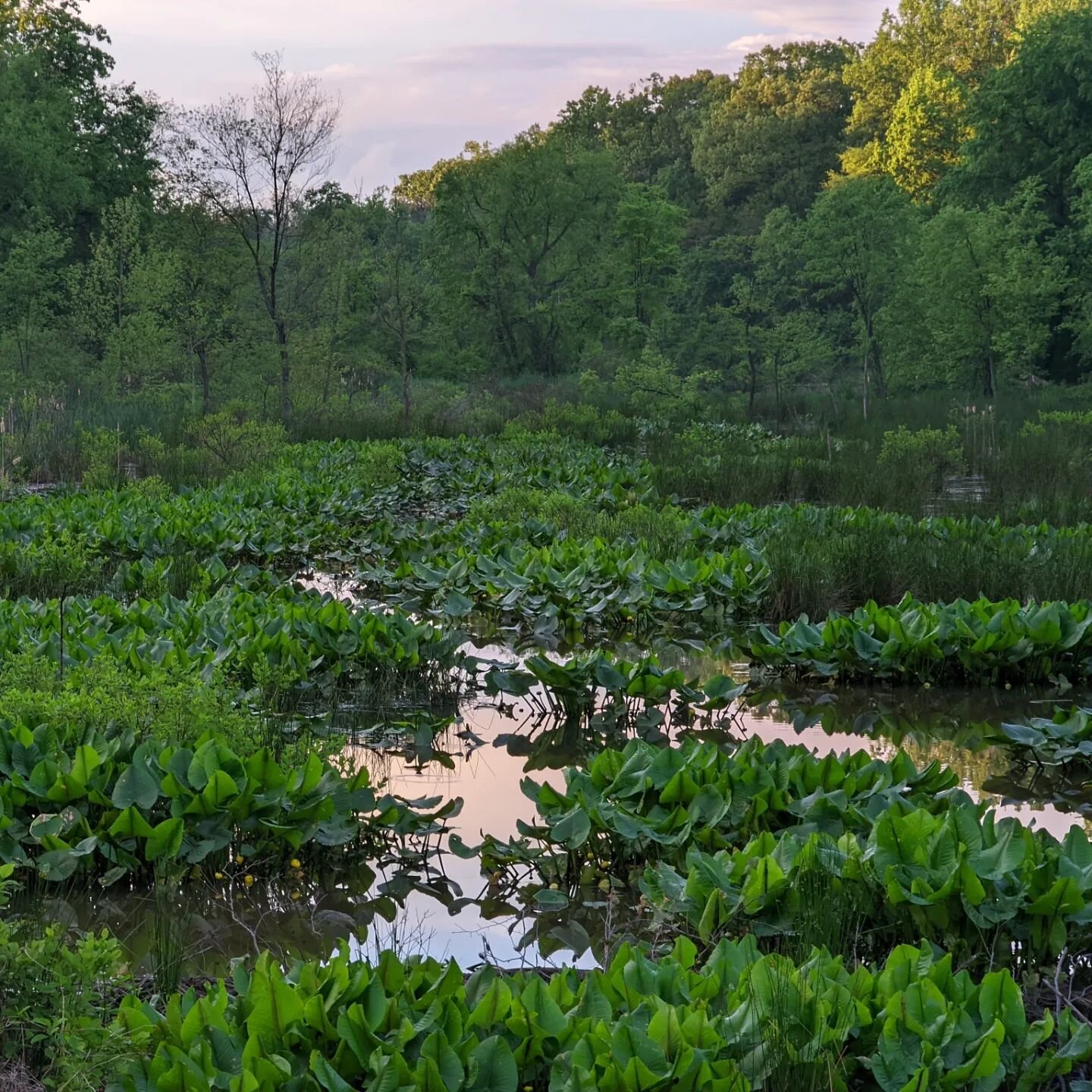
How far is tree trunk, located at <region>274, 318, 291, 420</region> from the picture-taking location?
20.4m

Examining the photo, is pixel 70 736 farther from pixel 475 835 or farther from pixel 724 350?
pixel 724 350

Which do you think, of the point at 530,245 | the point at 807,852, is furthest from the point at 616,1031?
the point at 530,245

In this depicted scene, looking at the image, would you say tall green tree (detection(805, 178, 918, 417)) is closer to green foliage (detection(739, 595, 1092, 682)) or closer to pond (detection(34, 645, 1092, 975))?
green foliage (detection(739, 595, 1092, 682))

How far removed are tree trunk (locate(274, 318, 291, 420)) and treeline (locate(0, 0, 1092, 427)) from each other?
3.2 inches

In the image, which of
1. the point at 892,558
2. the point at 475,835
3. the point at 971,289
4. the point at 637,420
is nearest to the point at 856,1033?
the point at 475,835

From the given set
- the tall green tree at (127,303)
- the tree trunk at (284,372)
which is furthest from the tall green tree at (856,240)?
the tall green tree at (127,303)

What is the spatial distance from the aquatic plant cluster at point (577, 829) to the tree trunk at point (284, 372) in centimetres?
1217

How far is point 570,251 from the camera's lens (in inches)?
1486

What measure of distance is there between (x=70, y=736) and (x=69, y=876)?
0.53 metres

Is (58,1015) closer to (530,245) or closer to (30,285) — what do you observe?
(30,285)

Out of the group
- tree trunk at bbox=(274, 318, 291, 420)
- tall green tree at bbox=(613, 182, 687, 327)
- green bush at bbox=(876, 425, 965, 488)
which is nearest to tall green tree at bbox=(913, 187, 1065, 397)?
green bush at bbox=(876, 425, 965, 488)

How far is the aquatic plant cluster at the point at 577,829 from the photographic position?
2383mm

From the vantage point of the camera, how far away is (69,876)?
3748 millimetres

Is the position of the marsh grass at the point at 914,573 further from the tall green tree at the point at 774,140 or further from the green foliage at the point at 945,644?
the tall green tree at the point at 774,140
